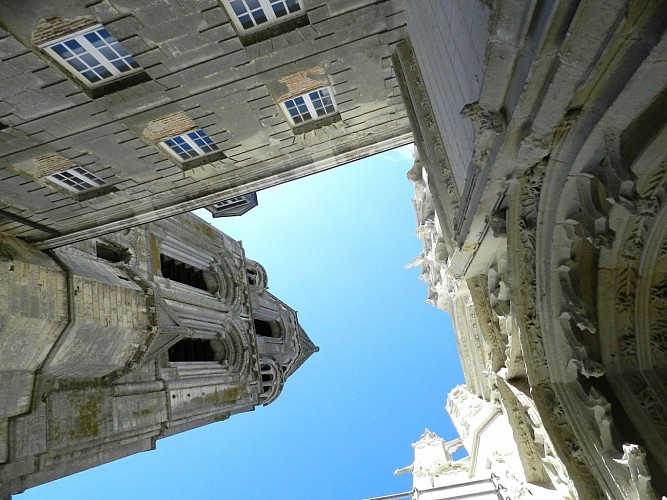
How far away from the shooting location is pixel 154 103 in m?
8.70

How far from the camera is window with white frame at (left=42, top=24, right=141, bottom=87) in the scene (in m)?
7.29

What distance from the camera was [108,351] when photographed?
43.4 ft

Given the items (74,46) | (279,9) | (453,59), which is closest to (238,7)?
(279,9)

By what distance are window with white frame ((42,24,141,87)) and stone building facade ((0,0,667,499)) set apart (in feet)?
0.10

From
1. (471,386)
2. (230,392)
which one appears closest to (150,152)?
(471,386)

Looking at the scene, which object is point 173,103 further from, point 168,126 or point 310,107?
point 310,107

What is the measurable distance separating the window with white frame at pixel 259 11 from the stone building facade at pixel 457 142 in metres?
0.03

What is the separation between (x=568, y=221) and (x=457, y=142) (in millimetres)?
1766

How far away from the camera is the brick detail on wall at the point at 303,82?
8873mm

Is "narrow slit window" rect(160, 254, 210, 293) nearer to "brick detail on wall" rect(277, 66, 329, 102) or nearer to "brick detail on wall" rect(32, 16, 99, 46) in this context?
"brick detail on wall" rect(277, 66, 329, 102)

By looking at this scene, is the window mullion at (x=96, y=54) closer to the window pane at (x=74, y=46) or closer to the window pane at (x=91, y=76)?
the window pane at (x=74, y=46)

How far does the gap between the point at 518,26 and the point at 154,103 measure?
7050mm

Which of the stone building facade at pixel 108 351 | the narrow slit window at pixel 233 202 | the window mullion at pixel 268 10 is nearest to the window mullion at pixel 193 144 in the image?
the window mullion at pixel 268 10

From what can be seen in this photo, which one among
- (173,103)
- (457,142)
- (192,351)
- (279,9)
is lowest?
(192,351)
